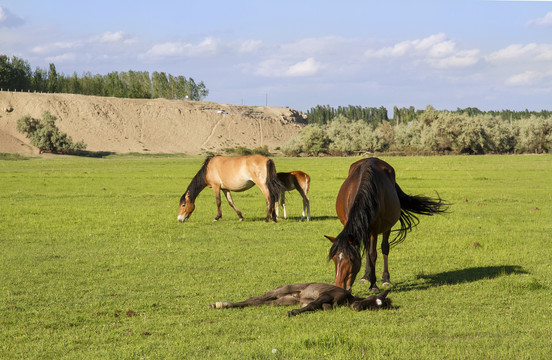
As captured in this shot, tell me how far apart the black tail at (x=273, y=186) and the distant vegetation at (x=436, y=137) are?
7122cm

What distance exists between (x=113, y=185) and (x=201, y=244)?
21816 mm

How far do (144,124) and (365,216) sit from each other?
143163mm

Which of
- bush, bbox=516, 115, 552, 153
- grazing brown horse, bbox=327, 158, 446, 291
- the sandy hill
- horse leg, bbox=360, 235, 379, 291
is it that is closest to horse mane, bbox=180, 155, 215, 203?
grazing brown horse, bbox=327, 158, 446, 291

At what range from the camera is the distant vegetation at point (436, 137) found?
279 feet

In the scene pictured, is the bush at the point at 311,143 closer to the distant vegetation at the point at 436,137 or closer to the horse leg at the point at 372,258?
the distant vegetation at the point at 436,137

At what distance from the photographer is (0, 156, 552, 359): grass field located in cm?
611

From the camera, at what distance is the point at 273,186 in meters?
18.0

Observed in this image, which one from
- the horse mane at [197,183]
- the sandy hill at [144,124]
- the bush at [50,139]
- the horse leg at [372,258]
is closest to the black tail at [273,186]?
the horse mane at [197,183]

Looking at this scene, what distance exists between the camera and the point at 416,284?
938 centimetres

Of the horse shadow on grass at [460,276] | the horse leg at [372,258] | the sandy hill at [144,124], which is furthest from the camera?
the sandy hill at [144,124]

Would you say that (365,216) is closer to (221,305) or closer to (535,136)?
(221,305)

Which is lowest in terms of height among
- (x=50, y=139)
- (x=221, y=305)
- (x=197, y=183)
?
(x=221, y=305)

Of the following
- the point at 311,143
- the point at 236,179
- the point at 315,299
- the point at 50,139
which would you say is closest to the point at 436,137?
the point at 311,143

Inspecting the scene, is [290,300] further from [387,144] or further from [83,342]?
[387,144]
